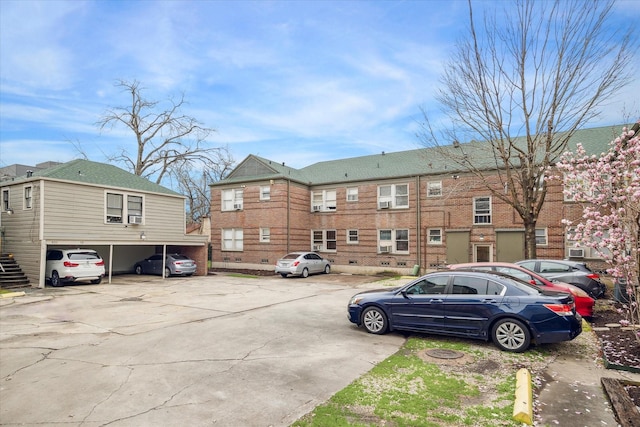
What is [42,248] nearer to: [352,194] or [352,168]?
[352,194]

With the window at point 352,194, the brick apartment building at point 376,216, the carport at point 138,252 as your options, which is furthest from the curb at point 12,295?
the window at point 352,194

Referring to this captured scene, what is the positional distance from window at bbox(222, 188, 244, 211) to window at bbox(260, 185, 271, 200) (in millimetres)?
1930

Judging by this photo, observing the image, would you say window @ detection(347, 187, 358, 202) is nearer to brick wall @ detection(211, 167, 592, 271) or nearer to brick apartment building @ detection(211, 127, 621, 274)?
brick apartment building @ detection(211, 127, 621, 274)

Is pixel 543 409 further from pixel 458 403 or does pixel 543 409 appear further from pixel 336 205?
pixel 336 205

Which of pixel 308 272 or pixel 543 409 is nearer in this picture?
pixel 543 409

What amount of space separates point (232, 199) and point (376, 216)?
1097 cm

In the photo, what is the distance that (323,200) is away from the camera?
28141 mm

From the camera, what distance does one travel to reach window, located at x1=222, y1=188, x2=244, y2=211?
2869 cm

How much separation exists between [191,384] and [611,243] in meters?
7.25

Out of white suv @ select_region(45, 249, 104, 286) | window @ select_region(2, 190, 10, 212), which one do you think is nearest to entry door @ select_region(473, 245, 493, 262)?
white suv @ select_region(45, 249, 104, 286)

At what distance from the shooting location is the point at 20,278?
58.2 ft

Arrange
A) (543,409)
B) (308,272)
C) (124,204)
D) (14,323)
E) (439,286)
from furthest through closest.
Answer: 1. (308,272)
2. (124,204)
3. (14,323)
4. (439,286)
5. (543,409)

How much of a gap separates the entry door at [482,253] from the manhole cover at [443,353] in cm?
1588

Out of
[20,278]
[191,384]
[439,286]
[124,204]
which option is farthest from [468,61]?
[20,278]
